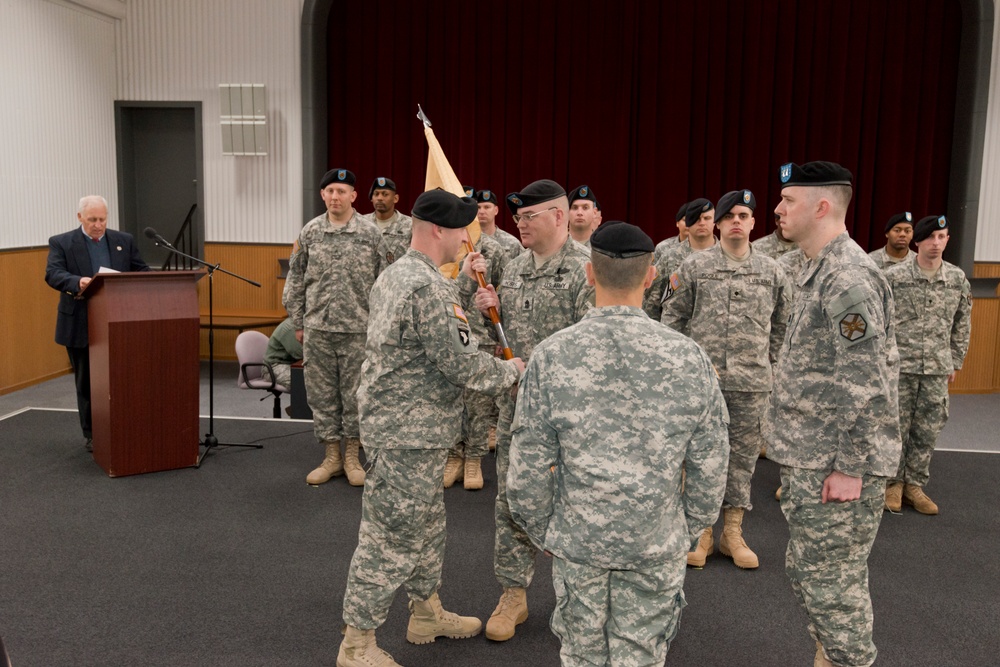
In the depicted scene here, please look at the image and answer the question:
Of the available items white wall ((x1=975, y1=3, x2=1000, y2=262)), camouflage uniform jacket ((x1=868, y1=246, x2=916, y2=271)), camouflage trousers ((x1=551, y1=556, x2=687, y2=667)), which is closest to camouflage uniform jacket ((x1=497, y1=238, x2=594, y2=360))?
camouflage trousers ((x1=551, y1=556, x2=687, y2=667))

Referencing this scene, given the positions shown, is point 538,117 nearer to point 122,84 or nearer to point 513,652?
point 122,84

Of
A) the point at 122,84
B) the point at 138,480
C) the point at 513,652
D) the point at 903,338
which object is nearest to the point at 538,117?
the point at 122,84

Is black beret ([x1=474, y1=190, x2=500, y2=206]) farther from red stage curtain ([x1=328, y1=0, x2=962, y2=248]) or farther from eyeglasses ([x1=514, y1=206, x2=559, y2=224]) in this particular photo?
red stage curtain ([x1=328, y1=0, x2=962, y2=248])

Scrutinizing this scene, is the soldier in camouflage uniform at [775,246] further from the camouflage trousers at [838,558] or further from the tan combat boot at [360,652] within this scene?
the tan combat boot at [360,652]

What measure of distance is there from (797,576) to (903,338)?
2528mm

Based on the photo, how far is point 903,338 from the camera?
184 inches

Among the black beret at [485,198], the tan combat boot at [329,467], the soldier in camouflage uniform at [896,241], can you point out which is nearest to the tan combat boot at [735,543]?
the soldier in camouflage uniform at [896,241]

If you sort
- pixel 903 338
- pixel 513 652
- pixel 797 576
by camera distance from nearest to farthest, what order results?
pixel 797 576
pixel 513 652
pixel 903 338

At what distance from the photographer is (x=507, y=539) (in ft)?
10.2

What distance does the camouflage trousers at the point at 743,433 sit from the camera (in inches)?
150

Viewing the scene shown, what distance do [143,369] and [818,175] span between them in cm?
371

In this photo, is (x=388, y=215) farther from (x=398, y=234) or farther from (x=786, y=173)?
(x=786, y=173)

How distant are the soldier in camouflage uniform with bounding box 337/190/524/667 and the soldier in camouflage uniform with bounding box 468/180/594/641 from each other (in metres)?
0.35

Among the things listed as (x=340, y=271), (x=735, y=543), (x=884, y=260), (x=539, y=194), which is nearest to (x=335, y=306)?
(x=340, y=271)
